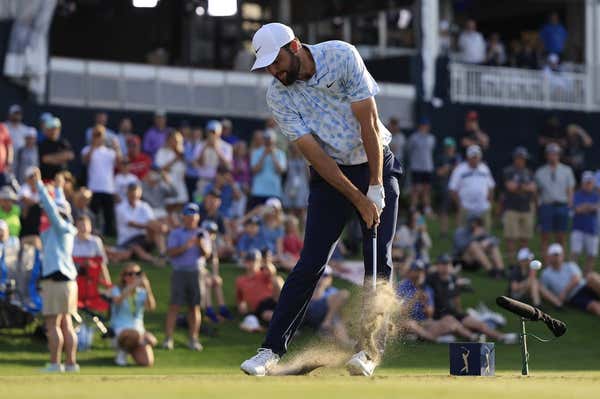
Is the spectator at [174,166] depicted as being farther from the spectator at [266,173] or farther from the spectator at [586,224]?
the spectator at [586,224]

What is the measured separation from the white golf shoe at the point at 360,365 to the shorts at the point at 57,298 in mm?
7046

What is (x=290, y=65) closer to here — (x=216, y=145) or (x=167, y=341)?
(x=167, y=341)

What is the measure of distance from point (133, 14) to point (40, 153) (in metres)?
12.6

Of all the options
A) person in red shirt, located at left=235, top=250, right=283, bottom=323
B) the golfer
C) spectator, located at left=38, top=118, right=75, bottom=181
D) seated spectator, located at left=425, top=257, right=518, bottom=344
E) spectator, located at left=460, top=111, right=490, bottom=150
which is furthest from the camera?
spectator, located at left=460, top=111, right=490, bottom=150

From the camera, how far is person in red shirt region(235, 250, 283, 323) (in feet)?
Answer: 62.7

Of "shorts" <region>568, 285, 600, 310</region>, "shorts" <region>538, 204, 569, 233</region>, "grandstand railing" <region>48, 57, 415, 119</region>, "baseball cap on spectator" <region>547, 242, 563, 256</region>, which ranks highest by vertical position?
"grandstand railing" <region>48, 57, 415, 119</region>

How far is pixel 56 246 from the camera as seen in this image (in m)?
15.2

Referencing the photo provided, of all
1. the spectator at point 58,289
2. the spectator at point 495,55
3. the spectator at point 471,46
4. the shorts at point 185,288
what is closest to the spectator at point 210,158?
the shorts at point 185,288

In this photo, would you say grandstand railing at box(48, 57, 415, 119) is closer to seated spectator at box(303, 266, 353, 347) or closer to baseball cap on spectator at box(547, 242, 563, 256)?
baseball cap on spectator at box(547, 242, 563, 256)

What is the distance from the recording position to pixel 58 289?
15.3 metres

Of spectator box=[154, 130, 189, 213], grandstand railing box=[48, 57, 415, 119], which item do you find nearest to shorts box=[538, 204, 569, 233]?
spectator box=[154, 130, 189, 213]

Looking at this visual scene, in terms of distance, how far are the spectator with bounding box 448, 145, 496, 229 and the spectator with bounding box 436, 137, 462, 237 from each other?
2257 mm

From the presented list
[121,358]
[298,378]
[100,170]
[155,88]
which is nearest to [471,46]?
[155,88]

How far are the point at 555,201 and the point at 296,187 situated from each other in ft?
14.7
